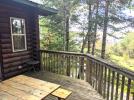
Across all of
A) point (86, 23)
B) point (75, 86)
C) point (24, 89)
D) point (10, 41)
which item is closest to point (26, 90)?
point (24, 89)

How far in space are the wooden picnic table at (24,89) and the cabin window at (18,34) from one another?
233 cm

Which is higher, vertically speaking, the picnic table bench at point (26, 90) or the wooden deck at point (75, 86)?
the picnic table bench at point (26, 90)

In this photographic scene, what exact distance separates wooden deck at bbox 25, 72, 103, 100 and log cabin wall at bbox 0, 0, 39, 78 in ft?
2.32

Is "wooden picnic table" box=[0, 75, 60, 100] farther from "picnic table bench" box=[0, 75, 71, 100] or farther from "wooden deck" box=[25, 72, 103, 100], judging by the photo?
"wooden deck" box=[25, 72, 103, 100]

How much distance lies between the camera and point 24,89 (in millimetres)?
2449

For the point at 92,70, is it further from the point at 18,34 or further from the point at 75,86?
the point at 18,34

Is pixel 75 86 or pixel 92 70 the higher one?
pixel 92 70

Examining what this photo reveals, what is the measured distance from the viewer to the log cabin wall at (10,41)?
4457mm

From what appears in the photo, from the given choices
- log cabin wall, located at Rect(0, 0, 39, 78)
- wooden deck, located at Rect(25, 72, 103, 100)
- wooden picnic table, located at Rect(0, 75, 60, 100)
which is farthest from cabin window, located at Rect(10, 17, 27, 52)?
wooden picnic table, located at Rect(0, 75, 60, 100)

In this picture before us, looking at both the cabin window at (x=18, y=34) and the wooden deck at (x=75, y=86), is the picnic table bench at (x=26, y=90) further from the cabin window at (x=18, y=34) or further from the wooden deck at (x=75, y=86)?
the cabin window at (x=18, y=34)

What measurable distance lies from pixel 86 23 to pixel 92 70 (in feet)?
18.9

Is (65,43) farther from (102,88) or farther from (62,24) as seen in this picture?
(102,88)

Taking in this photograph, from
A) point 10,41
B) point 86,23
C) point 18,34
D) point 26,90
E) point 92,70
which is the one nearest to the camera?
point 26,90

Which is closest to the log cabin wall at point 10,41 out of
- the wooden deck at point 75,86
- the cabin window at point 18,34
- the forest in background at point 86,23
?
the cabin window at point 18,34
